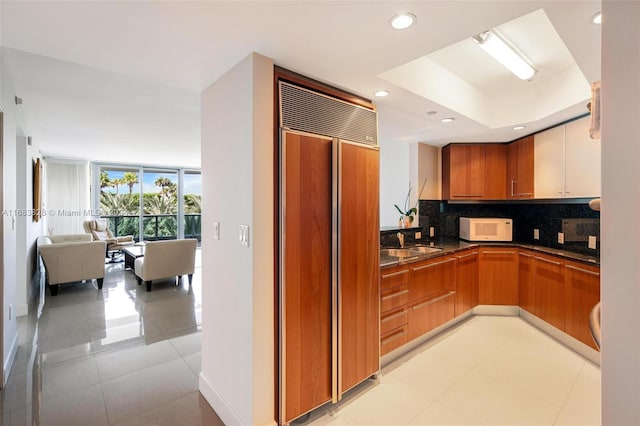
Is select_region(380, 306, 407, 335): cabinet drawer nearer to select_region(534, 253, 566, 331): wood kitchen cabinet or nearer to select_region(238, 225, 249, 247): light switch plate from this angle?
select_region(238, 225, 249, 247): light switch plate

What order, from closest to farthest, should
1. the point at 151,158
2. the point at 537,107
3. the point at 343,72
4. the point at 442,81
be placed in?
the point at 343,72 → the point at 442,81 → the point at 537,107 → the point at 151,158

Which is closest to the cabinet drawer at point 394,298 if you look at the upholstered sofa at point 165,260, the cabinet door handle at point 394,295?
the cabinet door handle at point 394,295

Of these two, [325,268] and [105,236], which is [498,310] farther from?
[105,236]

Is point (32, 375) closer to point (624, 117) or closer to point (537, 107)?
point (624, 117)

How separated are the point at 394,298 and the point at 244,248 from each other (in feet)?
4.93

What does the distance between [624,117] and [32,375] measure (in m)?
3.72

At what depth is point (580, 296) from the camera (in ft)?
9.08

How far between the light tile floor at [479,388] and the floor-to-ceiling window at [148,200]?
8411 millimetres

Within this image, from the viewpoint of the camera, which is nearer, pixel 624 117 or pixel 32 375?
pixel 624 117

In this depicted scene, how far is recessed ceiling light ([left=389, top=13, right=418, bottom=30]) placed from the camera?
53.0 inches

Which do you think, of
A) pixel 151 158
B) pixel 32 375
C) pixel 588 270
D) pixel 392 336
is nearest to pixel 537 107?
pixel 588 270

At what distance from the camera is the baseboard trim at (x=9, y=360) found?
223 centimetres

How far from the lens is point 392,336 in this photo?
2607mm

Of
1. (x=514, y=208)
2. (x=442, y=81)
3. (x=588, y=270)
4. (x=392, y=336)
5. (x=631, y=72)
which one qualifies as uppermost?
(x=442, y=81)
